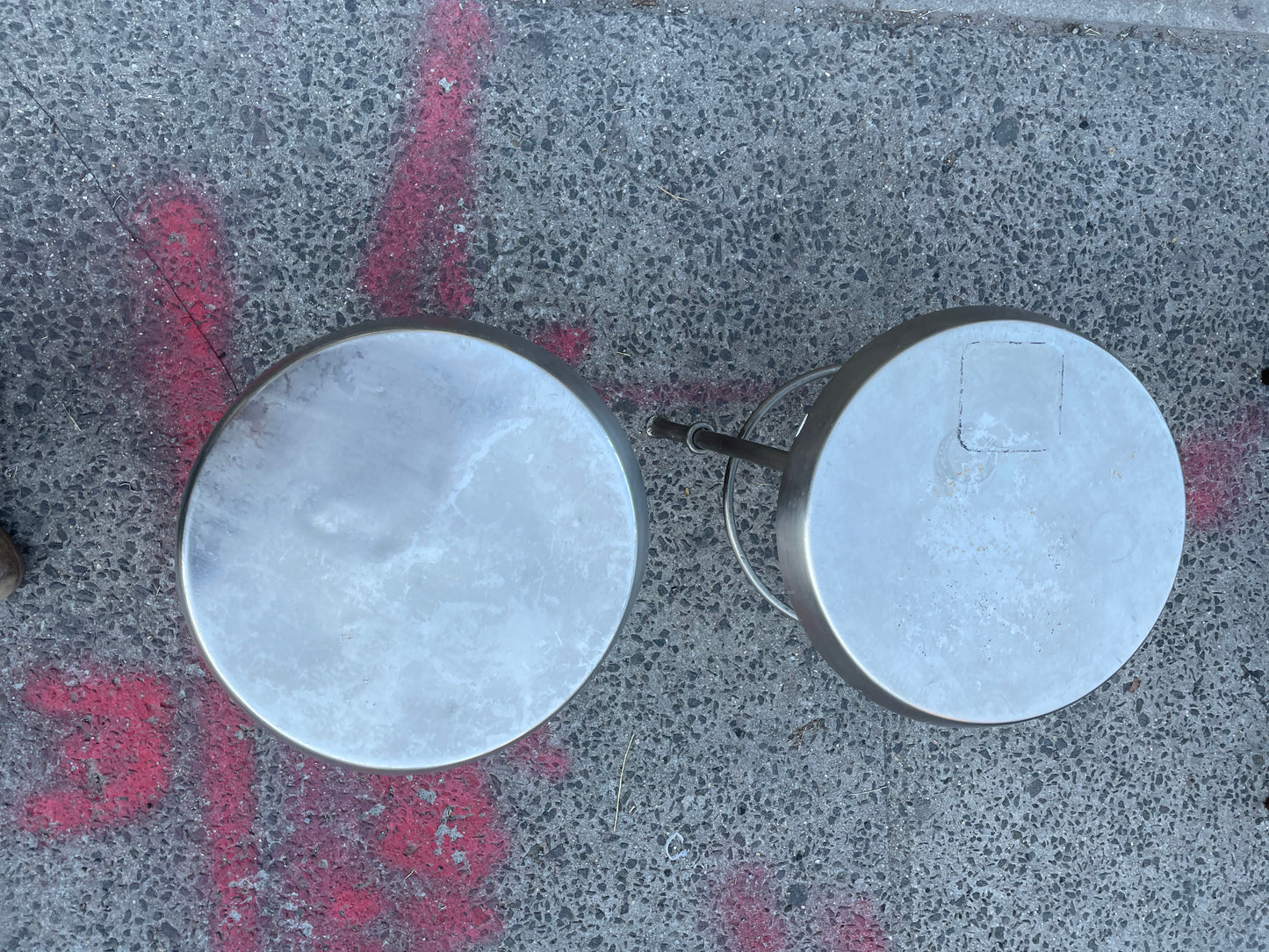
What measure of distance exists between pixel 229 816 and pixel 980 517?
6.06ft

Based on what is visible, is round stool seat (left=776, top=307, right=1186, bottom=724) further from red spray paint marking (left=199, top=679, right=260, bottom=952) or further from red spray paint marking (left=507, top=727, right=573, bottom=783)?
red spray paint marking (left=199, top=679, right=260, bottom=952)

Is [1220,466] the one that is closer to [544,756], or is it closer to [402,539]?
[544,756]

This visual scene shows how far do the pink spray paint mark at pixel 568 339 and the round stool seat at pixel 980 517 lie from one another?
836 millimetres

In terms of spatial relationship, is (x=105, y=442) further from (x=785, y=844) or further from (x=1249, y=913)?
(x=1249, y=913)

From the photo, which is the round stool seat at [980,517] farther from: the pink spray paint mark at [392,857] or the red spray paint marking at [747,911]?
the pink spray paint mark at [392,857]

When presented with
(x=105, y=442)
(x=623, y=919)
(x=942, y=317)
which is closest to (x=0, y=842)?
(x=105, y=442)

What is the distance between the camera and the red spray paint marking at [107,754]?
76.2 inches

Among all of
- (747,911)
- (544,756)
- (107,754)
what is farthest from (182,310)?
(747,911)

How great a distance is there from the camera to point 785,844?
208 cm

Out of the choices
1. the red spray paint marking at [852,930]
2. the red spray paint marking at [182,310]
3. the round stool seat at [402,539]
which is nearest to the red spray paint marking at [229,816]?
the red spray paint marking at [182,310]

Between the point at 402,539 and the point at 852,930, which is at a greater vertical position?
the point at 402,539

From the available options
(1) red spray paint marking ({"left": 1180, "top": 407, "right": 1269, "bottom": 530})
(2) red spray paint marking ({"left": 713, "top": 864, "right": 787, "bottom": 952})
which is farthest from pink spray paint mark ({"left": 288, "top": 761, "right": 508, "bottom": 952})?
(1) red spray paint marking ({"left": 1180, "top": 407, "right": 1269, "bottom": 530})

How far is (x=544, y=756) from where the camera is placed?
202 centimetres

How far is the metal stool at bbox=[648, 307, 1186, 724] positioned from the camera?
1.23 meters
